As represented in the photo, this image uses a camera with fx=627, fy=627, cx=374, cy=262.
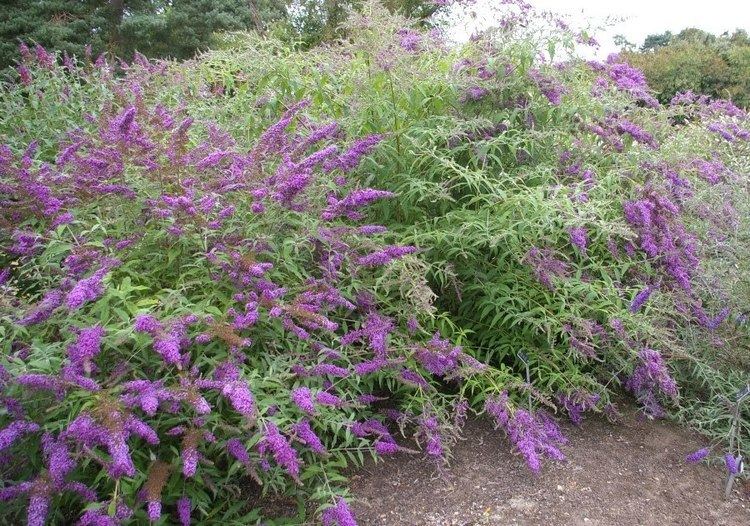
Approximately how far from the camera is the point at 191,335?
2.31 m

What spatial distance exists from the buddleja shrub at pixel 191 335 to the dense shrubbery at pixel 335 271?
1 cm

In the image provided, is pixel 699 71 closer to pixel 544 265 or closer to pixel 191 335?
pixel 544 265

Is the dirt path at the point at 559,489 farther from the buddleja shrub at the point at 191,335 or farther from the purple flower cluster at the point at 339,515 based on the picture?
the purple flower cluster at the point at 339,515

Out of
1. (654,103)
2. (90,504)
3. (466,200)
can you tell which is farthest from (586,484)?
(654,103)

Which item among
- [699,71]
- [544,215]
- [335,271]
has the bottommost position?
[335,271]

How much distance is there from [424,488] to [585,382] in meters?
1.07

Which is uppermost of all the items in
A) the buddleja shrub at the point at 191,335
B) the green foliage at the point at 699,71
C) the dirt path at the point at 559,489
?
the green foliage at the point at 699,71

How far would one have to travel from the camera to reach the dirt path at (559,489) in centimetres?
268

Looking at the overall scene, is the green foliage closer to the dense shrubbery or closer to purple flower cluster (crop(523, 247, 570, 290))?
the dense shrubbery

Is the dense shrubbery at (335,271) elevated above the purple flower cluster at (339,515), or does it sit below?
above

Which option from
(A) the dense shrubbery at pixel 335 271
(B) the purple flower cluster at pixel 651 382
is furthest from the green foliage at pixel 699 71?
(B) the purple flower cluster at pixel 651 382

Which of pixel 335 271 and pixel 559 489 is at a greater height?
pixel 335 271

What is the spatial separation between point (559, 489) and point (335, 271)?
142cm

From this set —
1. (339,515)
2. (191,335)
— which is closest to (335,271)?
(191,335)
